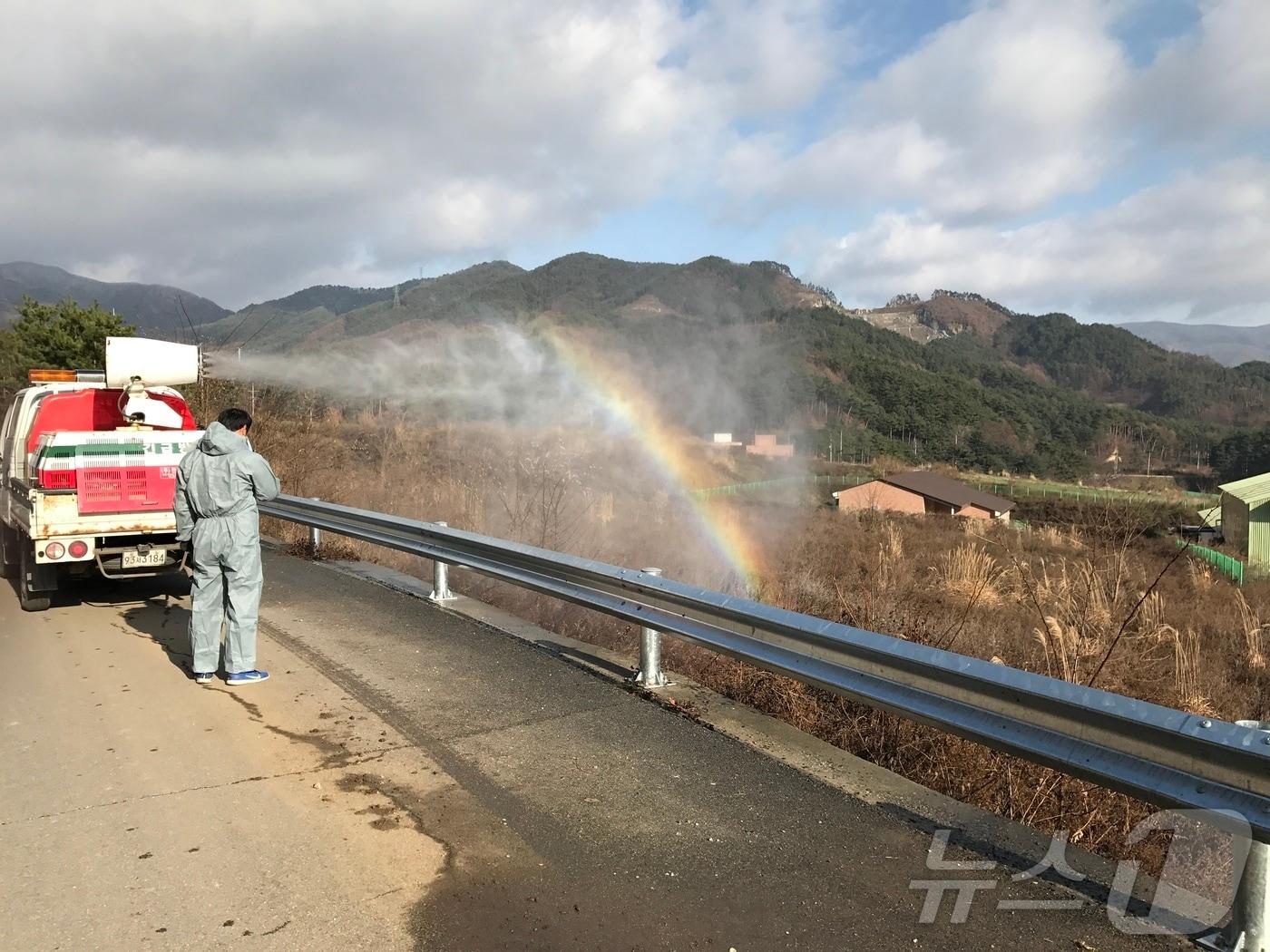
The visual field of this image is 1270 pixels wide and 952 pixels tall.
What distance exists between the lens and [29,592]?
358 inches

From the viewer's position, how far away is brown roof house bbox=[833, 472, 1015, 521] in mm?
52312

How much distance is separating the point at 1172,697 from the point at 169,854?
792cm

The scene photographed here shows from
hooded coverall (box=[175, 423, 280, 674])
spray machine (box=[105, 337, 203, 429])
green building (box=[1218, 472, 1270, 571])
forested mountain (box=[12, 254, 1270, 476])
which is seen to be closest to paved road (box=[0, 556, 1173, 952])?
hooded coverall (box=[175, 423, 280, 674])

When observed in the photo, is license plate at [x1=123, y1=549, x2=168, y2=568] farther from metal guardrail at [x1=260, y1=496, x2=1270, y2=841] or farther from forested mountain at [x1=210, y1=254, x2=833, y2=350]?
forested mountain at [x1=210, y1=254, x2=833, y2=350]

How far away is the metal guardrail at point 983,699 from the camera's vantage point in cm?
309

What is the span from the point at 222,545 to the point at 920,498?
55.6m

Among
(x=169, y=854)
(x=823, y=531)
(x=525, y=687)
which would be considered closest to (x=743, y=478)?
(x=823, y=531)

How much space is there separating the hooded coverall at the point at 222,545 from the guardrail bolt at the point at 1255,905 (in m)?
5.91

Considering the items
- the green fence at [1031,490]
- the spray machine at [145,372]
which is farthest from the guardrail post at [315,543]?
the green fence at [1031,490]

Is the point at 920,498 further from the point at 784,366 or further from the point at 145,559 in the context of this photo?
the point at 145,559

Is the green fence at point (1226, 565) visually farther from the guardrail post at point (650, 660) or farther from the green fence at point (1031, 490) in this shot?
the green fence at point (1031, 490)

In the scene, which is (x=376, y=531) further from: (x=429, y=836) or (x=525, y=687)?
(x=429, y=836)

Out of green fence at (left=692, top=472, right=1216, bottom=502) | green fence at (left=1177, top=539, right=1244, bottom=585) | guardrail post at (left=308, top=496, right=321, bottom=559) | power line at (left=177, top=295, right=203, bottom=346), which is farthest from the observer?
green fence at (left=1177, top=539, right=1244, bottom=585)

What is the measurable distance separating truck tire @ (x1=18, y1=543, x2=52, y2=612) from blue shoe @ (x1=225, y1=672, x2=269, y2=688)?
410cm
